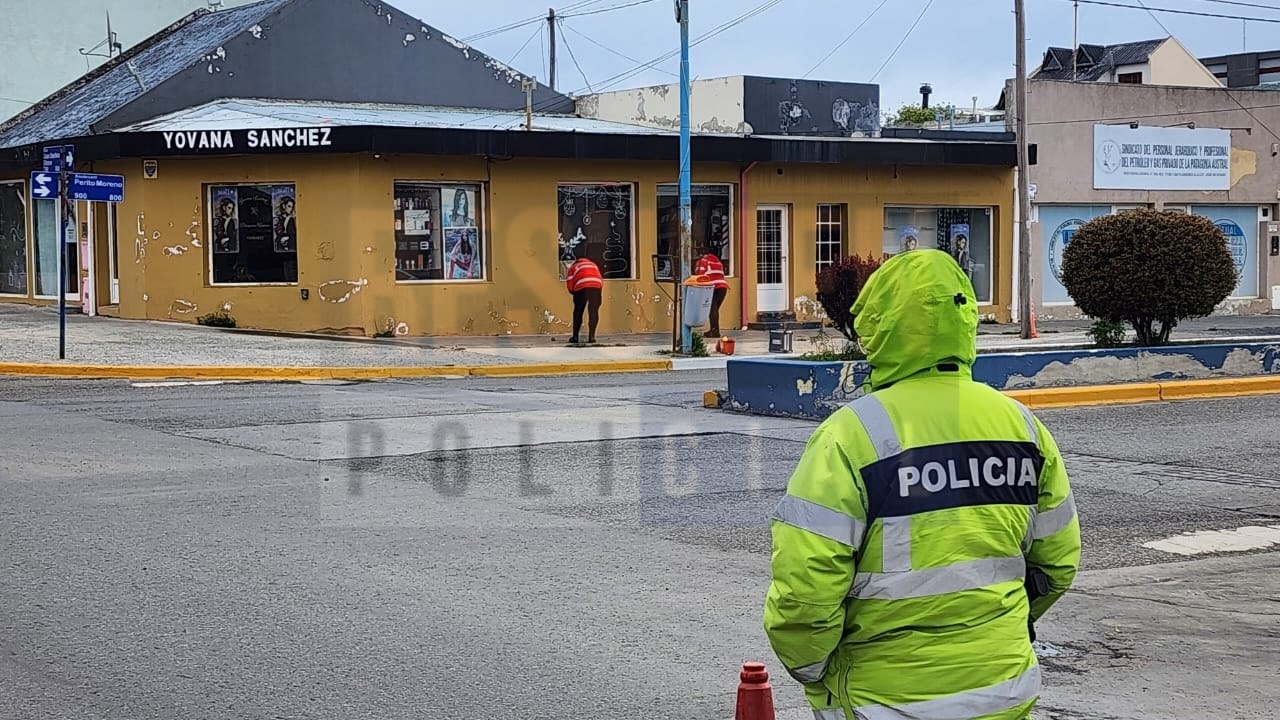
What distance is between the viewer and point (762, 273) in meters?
29.9

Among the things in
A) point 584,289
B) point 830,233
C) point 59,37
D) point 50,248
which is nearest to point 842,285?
point 584,289

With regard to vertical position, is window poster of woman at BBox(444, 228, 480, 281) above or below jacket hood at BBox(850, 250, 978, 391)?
above

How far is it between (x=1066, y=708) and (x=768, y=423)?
912cm

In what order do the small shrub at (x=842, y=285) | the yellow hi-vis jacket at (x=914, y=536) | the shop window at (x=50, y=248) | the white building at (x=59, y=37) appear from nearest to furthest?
the yellow hi-vis jacket at (x=914, y=536)
the small shrub at (x=842, y=285)
the shop window at (x=50, y=248)
the white building at (x=59, y=37)

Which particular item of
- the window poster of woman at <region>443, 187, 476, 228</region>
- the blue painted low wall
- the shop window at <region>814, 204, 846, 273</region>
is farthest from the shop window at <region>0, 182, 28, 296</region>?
the blue painted low wall

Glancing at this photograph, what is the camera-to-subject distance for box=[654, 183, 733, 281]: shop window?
94.8 ft

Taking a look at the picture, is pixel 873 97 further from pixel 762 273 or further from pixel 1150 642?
pixel 1150 642

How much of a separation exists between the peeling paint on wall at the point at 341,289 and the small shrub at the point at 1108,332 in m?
13.0

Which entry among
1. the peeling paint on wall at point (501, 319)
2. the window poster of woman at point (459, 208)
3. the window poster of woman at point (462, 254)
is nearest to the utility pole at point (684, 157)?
the peeling paint on wall at point (501, 319)

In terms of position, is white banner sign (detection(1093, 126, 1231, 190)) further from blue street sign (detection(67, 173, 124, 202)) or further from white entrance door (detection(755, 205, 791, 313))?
blue street sign (detection(67, 173, 124, 202))

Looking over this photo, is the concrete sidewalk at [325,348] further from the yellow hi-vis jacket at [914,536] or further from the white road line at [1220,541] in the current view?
the yellow hi-vis jacket at [914,536]

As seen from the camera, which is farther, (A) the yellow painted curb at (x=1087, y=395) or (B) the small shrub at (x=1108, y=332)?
(B) the small shrub at (x=1108, y=332)

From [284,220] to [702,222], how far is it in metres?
7.91

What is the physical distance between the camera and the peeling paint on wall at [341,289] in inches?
1021
